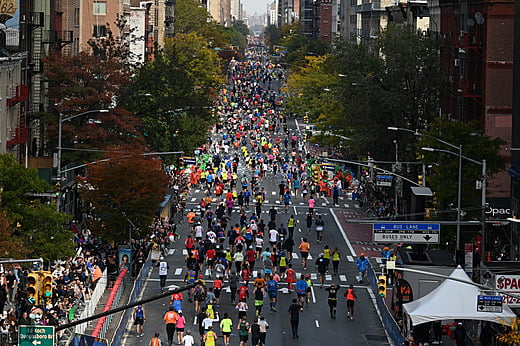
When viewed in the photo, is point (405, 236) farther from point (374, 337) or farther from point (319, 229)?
point (319, 229)

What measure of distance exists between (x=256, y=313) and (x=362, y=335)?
453 cm

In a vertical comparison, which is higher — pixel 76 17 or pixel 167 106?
pixel 76 17

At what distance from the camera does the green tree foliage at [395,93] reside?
73.5 m

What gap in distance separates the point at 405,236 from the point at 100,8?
71.2 m

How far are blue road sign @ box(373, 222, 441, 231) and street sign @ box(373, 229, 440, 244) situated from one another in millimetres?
94

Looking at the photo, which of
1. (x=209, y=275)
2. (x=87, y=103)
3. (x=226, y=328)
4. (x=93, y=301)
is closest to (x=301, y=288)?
(x=226, y=328)

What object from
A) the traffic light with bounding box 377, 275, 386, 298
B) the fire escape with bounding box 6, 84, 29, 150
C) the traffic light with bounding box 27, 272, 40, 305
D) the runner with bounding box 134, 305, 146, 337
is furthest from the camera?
the fire escape with bounding box 6, 84, 29, 150

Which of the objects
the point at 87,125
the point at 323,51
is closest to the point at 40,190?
the point at 87,125

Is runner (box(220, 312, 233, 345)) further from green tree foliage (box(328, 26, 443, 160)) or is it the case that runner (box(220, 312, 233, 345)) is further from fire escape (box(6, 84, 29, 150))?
green tree foliage (box(328, 26, 443, 160))

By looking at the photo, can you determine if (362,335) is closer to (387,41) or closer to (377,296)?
(377,296)

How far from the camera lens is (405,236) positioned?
39531 mm

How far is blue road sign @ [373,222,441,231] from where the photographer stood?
39125 millimetres

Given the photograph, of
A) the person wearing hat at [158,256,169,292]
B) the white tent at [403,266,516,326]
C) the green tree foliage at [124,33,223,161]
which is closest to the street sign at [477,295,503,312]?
the white tent at [403,266,516,326]

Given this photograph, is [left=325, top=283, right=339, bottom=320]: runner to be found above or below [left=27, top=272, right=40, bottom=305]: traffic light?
below
